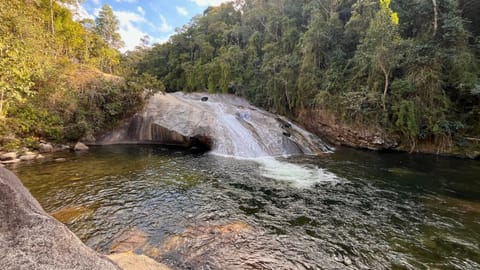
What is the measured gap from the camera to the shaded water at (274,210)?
4.59 meters

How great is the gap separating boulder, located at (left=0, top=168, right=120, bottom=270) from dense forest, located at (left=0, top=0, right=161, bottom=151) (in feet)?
35.0

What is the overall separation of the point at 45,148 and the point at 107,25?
125 ft

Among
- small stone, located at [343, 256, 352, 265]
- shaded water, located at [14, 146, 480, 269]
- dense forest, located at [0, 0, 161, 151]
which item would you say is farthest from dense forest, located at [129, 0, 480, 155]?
small stone, located at [343, 256, 352, 265]

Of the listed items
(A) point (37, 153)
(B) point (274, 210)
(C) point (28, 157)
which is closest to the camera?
(B) point (274, 210)

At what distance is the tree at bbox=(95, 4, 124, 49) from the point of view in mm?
41938

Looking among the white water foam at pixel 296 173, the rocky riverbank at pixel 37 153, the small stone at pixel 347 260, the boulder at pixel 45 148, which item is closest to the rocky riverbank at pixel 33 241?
the small stone at pixel 347 260

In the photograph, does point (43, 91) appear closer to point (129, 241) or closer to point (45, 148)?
point (45, 148)

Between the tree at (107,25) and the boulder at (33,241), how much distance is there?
48109 millimetres

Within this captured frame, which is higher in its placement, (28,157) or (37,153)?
(37,153)

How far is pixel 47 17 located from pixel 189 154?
2226cm

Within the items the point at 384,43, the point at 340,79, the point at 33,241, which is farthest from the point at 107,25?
the point at 33,241

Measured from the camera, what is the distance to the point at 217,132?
1569cm

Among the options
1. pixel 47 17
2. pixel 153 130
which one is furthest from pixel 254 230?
pixel 47 17

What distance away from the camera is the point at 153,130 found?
16812mm
